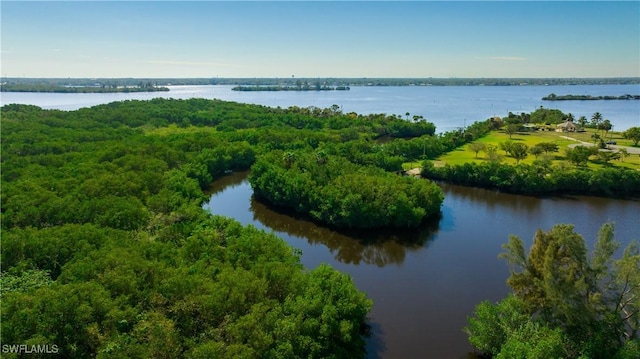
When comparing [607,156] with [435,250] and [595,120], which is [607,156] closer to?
[595,120]

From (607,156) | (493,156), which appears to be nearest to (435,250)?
(493,156)

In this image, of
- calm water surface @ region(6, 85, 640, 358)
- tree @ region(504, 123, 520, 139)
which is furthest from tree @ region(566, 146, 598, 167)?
tree @ region(504, 123, 520, 139)

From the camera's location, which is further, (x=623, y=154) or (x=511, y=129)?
(x=511, y=129)

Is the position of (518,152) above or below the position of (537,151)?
above

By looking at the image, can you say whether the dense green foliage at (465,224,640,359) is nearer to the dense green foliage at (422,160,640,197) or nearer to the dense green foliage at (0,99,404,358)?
the dense green foliage at (0,99,404,358)

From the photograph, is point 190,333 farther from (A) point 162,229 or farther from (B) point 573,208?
(B) point 573,208

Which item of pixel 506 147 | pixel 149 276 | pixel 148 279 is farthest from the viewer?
pixel 506 147

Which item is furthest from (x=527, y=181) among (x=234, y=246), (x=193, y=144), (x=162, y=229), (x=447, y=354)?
(x=193, y=144)
